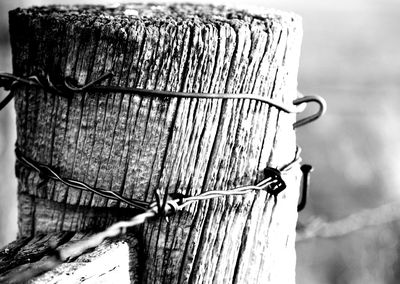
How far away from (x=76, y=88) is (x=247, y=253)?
70cm

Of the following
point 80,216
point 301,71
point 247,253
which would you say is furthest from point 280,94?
point 301,71

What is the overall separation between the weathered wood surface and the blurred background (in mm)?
1199

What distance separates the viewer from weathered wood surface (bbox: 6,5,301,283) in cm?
162

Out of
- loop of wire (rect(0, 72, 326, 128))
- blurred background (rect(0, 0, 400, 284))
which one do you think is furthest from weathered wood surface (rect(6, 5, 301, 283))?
blurred background (rect(0, 0, 400, 284))

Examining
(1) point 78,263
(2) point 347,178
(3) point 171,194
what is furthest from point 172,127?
(2) point 347,178

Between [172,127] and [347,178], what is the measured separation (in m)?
4.25

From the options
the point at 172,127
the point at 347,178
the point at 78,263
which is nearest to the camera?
the point at 78,263

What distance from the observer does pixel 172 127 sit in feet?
5.41

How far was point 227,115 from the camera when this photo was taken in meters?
1.66

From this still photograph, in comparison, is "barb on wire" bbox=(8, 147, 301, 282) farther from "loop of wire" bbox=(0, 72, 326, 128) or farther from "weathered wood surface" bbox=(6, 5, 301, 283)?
"loop of wire" bbox=(0, 72, 326, 128)

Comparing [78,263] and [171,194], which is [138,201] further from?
[78,263]

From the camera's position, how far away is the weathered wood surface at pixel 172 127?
1623 mm

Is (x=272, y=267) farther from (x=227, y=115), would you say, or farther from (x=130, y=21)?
(x=130, y=21)

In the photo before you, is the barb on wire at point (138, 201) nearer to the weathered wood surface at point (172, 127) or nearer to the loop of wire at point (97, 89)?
the weathered wood surface at point (172, 127)
